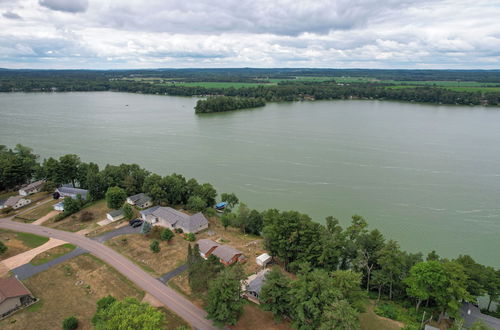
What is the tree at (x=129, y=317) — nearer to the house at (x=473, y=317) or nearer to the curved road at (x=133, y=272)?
the curved road at (x=133, y=272)

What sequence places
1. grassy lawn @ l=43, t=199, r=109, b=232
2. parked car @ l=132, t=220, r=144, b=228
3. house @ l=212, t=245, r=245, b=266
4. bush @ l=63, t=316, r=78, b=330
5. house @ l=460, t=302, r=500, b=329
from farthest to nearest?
parked car @ l=132, t=220, r=144, b=228
grassy lawn @ l=43, t=199, r=109, b=232
house @ l=212, t=245, r=245, b=266
house @ l=460, t=302, r=500, b=329
bush @ l=63, t=316, r=78, b=330

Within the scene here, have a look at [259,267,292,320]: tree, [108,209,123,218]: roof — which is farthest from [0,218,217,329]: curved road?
[259,267,292,320]: tree

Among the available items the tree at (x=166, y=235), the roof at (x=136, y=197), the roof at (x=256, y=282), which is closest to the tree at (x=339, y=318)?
the roof at (x=256, y=282)

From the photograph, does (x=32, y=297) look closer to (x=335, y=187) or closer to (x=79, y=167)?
(x=79, y=167)

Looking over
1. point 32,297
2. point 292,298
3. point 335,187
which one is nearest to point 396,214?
point 335,187

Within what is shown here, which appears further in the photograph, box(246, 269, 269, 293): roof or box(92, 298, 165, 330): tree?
box(246, 269, 269, 293): roof

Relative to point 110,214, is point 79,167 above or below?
above

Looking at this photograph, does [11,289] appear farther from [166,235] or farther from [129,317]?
[166,235]

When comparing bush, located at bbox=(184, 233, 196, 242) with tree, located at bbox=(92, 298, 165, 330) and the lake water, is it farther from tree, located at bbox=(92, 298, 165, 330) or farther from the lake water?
tree, located at bbox=(92, 298, 165, 330)
